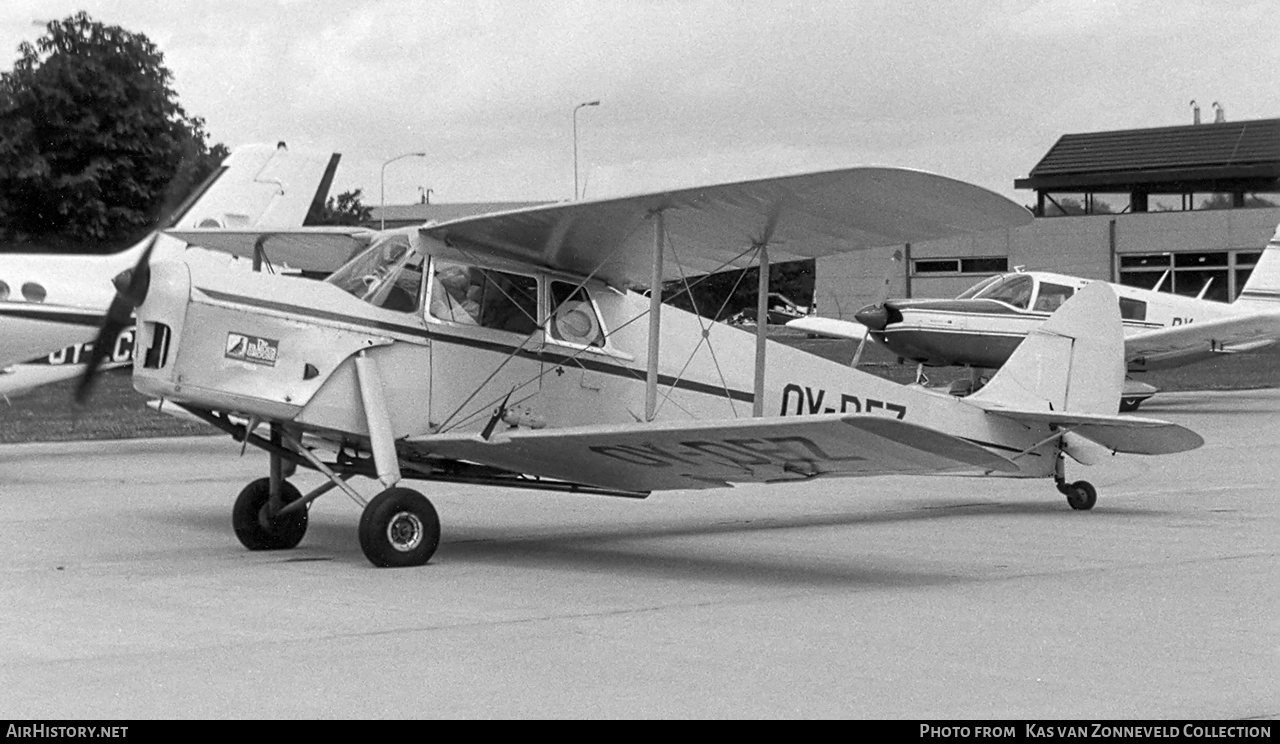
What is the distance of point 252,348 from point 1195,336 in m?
21.1

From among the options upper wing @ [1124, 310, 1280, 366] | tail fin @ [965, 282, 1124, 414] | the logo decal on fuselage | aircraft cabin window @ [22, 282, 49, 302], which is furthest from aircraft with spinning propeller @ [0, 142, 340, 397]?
upper wing @ [1124, 310, 1280, 366]

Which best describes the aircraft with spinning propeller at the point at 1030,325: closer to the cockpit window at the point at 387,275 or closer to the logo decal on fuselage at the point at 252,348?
the cockpit window at the point at 387,275

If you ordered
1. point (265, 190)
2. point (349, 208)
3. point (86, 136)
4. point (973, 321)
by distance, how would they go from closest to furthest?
point (265, 190), point (973, 321), point (86, 136), point (349, 208)

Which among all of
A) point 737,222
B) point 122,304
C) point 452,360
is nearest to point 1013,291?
point 737,222

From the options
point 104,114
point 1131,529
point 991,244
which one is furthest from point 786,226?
point 991,244

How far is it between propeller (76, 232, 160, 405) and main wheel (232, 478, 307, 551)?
1.50 meters

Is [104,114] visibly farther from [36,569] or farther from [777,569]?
[777,569]

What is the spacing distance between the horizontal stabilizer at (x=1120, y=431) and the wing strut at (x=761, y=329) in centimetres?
256

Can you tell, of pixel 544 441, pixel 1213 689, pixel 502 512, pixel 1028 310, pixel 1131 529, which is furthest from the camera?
pixel 1028 310

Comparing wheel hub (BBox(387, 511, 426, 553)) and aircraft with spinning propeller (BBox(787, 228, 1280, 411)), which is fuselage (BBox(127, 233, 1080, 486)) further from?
aircraft with spinning propeller (BBox(787, 228, 1280, 411))

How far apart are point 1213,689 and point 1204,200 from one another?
56.4 meters

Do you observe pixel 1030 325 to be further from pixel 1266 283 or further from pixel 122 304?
pixel 122 304

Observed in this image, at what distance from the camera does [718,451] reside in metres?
9.38

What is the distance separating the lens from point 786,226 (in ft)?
33.3
